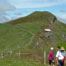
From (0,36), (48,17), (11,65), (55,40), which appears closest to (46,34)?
(55,40)

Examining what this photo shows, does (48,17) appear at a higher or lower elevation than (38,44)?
higher

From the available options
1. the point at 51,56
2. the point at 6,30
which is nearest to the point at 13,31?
the point at 6,30

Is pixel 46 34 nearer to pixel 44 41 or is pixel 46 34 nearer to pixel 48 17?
pixel 44 41

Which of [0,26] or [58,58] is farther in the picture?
[0,26]

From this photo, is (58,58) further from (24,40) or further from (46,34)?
(46,34)

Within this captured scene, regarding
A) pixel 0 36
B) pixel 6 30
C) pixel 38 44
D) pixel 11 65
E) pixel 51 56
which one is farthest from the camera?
pixel 6 30

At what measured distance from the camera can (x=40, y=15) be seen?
119312mm

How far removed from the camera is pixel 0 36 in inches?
2717

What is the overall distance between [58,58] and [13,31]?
58.5 metres

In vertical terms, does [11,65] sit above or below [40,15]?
below

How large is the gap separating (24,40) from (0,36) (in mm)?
14471

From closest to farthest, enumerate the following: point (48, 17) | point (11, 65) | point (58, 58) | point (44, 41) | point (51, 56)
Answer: point (58, 58), point (11, 65), point (51, 56), point (44, 41), point (48, 17)

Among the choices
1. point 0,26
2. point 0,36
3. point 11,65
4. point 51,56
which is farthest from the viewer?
point 0,26

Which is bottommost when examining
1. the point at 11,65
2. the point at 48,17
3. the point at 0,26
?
the point at 11,65
